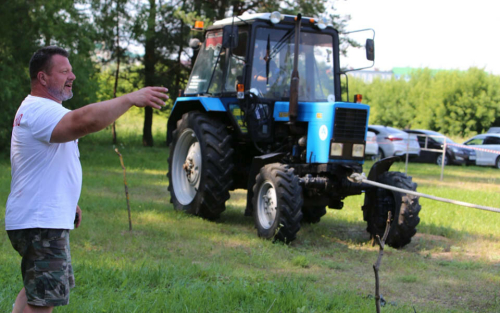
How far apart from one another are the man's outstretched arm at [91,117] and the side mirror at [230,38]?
16.5 feet

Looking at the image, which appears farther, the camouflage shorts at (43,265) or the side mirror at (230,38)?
the side mirror at (230,38)

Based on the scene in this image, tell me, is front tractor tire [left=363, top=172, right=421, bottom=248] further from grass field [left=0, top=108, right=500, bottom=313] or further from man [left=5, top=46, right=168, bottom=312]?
man [left=5, top=46, right=168, bottom=312]

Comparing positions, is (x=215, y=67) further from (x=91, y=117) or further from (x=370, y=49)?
(x=91, y=117)

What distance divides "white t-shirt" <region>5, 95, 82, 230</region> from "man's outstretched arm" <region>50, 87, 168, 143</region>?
0.08m

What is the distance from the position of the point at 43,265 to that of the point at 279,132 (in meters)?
5.41

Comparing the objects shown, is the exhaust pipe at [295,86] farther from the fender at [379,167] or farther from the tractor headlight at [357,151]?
the fender at [379,167]

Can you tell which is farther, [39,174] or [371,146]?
[371,146]

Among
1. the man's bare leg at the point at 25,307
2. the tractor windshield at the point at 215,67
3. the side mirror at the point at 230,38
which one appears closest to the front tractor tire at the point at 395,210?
the tractor windshield at the point at 215,67

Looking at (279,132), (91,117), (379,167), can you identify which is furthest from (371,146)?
(91,117)

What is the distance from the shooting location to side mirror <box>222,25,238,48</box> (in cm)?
782

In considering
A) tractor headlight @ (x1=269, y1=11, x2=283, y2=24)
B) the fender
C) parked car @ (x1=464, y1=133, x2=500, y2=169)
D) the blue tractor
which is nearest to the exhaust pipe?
the blue tractor

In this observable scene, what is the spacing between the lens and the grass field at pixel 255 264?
177 inches

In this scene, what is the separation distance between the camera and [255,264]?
6109 millimetres

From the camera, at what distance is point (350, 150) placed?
Answer: 24.7ft
